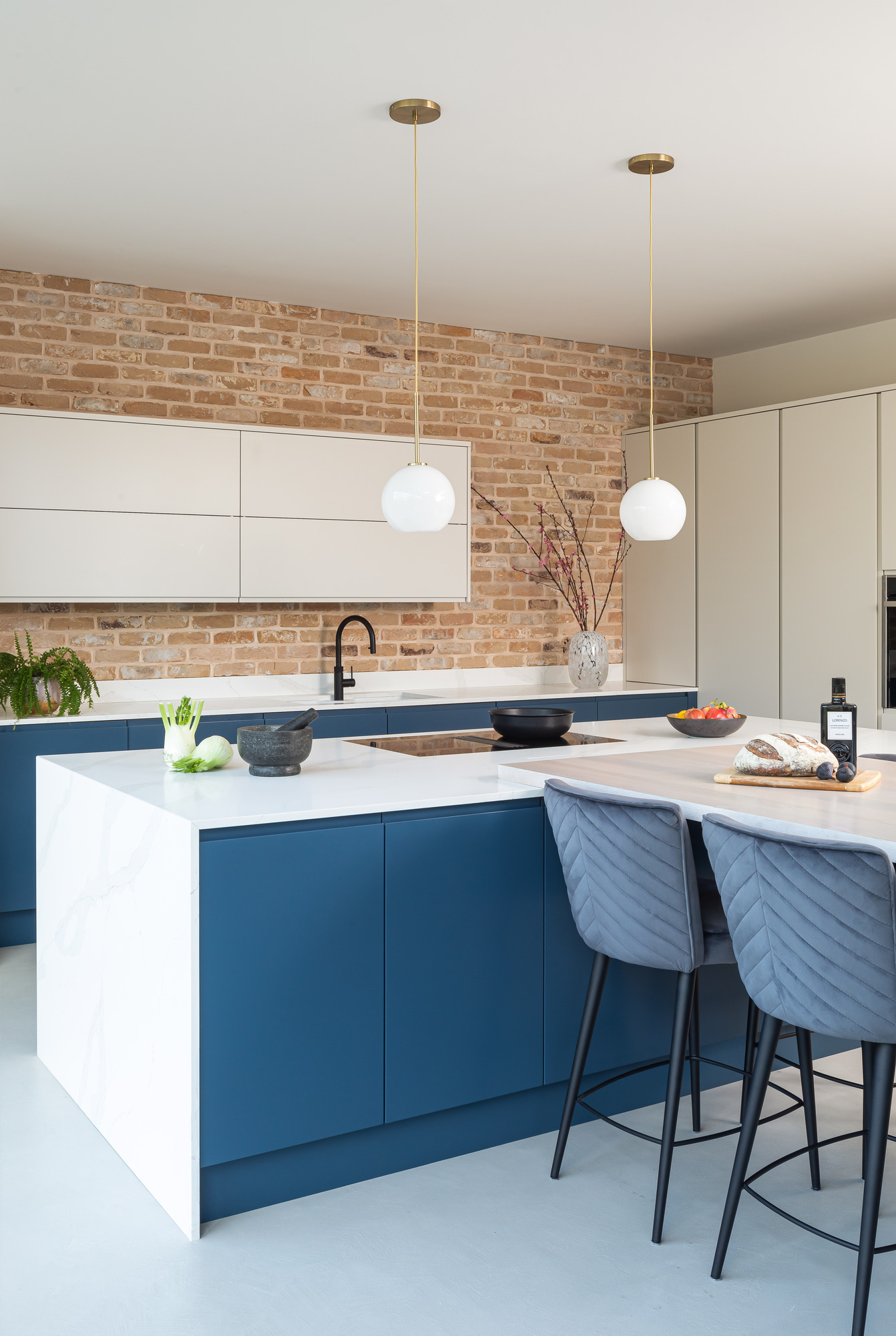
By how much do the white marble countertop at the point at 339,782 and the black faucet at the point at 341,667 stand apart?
163cm

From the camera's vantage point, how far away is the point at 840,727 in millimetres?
2830

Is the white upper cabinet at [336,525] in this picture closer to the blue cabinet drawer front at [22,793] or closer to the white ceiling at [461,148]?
the white ceiling at [461,148]

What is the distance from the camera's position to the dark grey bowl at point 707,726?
3.59 meters

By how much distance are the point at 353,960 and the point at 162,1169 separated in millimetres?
604

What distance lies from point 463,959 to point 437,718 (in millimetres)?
2533

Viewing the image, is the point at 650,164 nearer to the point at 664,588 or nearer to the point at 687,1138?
the point at 664,588

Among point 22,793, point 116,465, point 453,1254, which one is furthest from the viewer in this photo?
point 116,465

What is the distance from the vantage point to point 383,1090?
2.54m

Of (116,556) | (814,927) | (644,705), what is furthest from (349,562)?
(814,927)

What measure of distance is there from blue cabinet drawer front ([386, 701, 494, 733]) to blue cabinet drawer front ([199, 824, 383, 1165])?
2451 mm

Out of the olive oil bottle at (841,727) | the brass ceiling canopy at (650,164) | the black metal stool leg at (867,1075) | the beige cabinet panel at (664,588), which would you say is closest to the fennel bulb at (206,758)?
the olive oil bottle at (841,727)

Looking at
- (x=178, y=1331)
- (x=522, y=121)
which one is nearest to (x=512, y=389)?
(x=522, y=121)

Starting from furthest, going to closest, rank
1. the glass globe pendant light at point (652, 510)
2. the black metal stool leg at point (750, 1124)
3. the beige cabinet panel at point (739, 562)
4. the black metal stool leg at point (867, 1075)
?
the beige cabinet panel at point (739, 562) → the glass globe pendant light at point (652, 510) → the black metal stool leg at point (750, 1124) → the black metal stool leg at point (867, 1075)

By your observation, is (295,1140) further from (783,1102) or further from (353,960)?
(783,1102)
